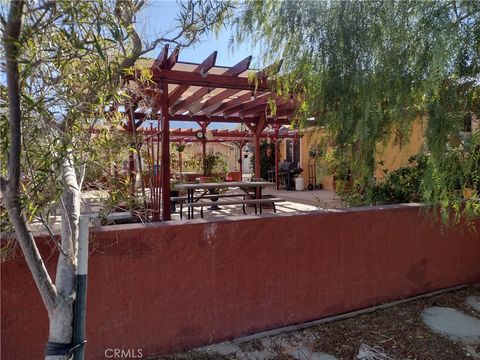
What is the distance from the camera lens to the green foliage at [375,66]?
216 cm

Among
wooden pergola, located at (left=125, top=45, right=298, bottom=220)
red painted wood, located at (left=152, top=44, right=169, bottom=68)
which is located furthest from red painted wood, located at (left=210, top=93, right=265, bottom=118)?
red painted wood, located at (left=152, top=44, right=169, bottom=68)

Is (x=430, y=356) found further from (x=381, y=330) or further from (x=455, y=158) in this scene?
(x=455, y=158)

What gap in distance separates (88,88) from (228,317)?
6.91 ft

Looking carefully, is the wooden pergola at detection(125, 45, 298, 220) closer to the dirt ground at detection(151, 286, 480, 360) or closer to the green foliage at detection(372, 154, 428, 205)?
the green foliage at detection(372, 154, 428, 205)

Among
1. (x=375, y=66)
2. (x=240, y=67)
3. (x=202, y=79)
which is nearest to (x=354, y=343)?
(x=375, y=66)

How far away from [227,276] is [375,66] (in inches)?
76.5

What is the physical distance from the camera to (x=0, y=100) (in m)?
1.27

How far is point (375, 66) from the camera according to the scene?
2.57 meters

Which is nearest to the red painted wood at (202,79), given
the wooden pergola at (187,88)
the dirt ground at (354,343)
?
the wooden pergola at (187,88)

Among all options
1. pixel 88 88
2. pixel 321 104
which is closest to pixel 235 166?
pixel 321 104

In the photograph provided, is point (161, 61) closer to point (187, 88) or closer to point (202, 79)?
point (202, 79)

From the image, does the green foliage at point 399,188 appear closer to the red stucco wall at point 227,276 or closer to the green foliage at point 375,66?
the red stucco wall at point 227,276

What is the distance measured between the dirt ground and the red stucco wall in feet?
0.41

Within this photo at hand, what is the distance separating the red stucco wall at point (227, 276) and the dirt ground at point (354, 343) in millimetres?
126
